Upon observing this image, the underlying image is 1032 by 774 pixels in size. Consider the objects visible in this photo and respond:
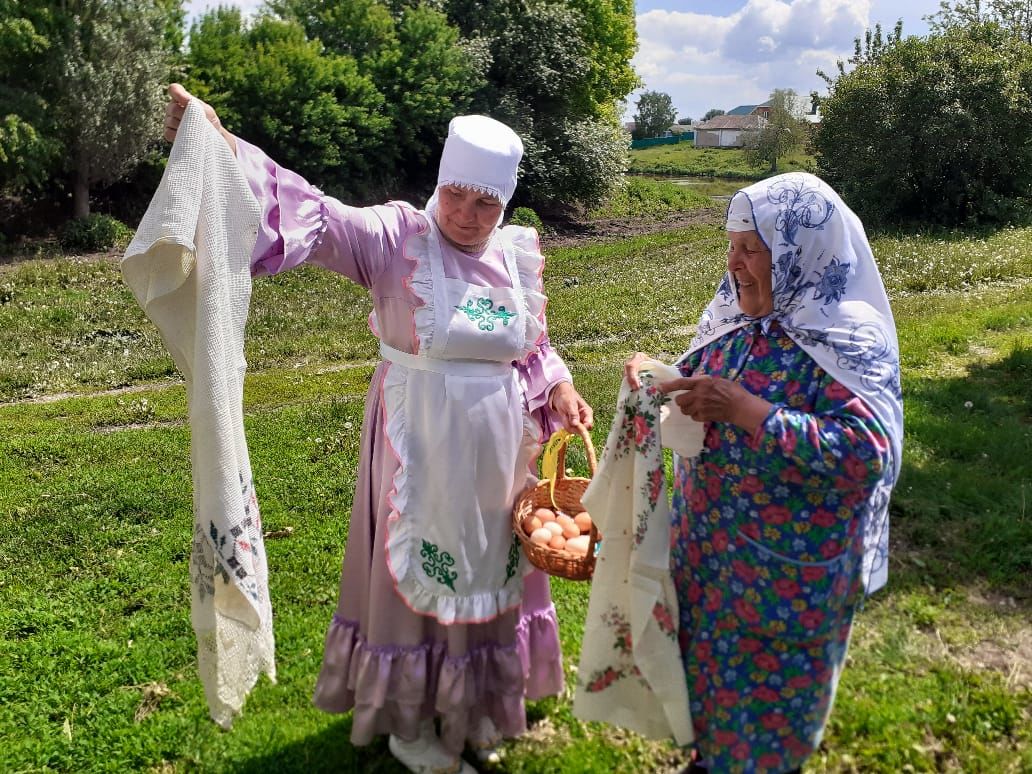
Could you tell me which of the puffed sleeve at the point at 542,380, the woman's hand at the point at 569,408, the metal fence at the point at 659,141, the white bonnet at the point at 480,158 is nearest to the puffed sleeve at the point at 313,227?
the white bonnet at the point at 480,158

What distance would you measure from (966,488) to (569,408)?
3.17 m

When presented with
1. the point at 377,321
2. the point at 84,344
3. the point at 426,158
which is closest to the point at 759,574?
the point at 377,321

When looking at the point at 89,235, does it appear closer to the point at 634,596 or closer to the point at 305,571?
the point at 305,571

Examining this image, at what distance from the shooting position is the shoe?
313 centimetres

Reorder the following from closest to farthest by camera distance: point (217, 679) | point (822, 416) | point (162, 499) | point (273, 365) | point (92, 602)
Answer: point (822, 416) → point (217, 679) → point (92, 602) → point (162, 499) → point (273, 365)

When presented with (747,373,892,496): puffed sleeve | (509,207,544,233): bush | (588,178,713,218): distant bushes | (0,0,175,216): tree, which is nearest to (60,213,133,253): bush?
(0,0,175,216): tree

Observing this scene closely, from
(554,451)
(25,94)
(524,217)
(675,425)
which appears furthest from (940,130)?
(675,425)

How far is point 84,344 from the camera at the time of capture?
10312 mm

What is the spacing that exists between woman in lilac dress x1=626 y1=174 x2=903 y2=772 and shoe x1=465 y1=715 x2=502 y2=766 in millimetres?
903

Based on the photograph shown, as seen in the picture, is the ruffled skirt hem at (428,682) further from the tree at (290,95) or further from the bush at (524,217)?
the bush at (524,217)

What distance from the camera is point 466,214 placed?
109 inches

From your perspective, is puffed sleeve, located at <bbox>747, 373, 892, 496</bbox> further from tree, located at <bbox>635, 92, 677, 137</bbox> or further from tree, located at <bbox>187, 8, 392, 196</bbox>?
tree, located at <bbox>635, 92, 677, 137</bbox>

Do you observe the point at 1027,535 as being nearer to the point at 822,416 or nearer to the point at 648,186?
the point at 822,416

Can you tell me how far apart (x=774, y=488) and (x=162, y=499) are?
4.18 meters
